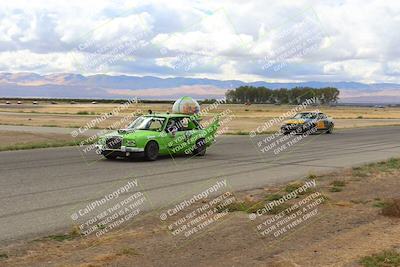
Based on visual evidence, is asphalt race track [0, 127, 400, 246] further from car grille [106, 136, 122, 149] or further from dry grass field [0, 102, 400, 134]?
dry grass field [0, 102, 400, 134]

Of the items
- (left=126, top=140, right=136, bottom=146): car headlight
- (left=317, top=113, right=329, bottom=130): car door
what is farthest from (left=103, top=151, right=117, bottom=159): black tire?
(left=317, top=113, right=329, bottom=130): car door

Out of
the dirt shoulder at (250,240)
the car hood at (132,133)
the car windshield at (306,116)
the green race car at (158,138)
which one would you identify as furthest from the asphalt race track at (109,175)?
the car windshield at (306,116)

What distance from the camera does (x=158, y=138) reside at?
16828 mm

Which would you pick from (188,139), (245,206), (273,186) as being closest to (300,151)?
(188,139)

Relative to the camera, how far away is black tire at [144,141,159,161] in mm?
16359

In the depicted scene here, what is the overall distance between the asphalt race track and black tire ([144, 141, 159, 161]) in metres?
0.27

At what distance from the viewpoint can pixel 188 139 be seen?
707 inches

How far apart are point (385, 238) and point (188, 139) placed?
11.2 meters

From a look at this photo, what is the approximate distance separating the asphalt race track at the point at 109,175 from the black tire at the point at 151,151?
27cm

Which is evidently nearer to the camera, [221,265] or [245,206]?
[221,265]

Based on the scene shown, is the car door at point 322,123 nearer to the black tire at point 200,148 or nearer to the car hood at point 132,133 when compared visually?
the black tire at point 200,148

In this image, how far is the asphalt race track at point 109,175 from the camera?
8.73m

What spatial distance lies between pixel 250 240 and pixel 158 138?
32.8 feet

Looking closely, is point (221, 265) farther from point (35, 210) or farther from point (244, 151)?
point (244, 151)
